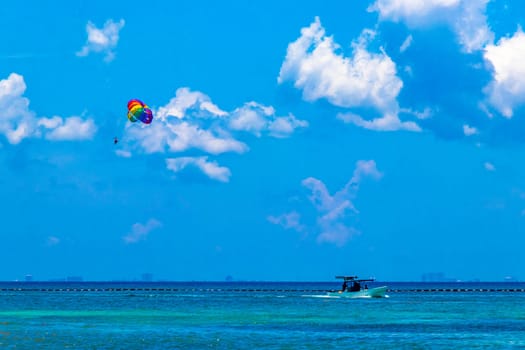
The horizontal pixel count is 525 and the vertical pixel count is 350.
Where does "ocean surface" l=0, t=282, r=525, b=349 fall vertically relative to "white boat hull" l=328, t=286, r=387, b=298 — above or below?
below

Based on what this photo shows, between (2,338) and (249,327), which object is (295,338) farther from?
(2,338)

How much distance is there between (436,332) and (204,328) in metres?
19.4

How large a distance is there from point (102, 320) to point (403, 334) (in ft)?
107

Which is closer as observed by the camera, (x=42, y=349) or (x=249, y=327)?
(x=42, y=349)

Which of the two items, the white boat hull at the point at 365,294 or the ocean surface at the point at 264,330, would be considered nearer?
the ocean surface at the point at 264,330

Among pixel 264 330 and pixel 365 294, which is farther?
pixel 365 294

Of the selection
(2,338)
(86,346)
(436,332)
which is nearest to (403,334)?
(436,332)

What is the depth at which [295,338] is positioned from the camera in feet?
228

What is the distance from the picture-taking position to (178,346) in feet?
206

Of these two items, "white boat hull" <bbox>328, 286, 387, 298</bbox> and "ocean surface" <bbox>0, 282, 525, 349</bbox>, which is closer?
"ocean surface" <bbox>0, 282, 525, 349</bbox>

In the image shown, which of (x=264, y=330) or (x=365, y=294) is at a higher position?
(x=365, y=294)

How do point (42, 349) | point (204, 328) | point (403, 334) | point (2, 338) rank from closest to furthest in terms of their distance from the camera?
point (42, 349), point (2, 338), point (403, 334), point (204, 328)

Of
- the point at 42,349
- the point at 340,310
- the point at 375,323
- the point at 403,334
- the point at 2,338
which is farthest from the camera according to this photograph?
the point at 340,310

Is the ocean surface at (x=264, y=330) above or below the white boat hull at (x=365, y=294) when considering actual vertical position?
below
